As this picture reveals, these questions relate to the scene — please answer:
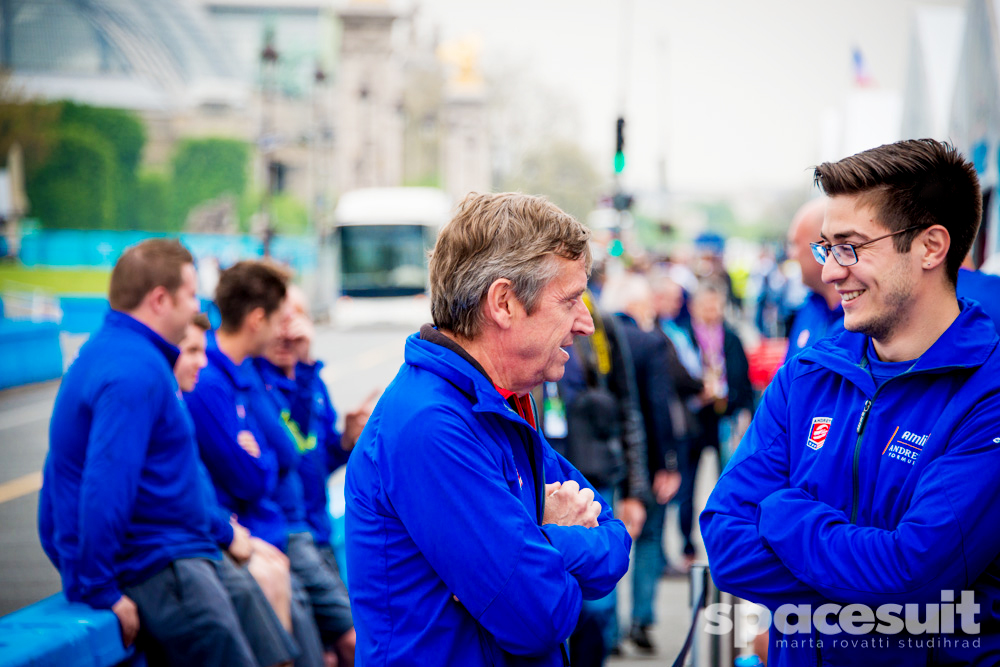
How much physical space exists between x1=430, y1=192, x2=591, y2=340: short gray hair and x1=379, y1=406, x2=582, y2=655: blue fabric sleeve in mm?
289

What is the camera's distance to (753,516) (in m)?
2.25

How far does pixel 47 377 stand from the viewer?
16.9ft

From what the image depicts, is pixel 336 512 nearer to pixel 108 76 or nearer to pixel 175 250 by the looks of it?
pixel 175 250

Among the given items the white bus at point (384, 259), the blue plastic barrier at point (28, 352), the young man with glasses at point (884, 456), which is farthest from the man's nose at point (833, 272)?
the white bus at point (384, 259)

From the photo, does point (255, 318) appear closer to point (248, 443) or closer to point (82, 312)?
point (248, 443)

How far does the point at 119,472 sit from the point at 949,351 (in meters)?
2.58

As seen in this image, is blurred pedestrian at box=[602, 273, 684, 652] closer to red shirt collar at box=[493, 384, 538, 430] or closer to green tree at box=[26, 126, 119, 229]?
red shirt collar at box=[493, 384, 538, 430]

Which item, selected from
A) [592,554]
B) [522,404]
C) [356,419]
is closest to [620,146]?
[356,419]

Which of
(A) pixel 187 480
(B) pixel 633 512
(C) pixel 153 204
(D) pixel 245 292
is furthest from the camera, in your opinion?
(C) pixel 153 204

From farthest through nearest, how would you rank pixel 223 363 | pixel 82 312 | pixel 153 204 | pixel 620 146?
pixel 153 204
pixel 620 146
pixel 82 312
pixel 223 363

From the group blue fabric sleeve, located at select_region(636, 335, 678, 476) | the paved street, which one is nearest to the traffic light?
the paved street

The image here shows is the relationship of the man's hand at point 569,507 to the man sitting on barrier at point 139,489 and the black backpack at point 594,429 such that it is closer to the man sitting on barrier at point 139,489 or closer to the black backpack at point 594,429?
the man sitting on barrier at point 139,489

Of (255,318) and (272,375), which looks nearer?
(255,318)

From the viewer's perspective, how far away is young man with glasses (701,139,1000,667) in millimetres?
1925
